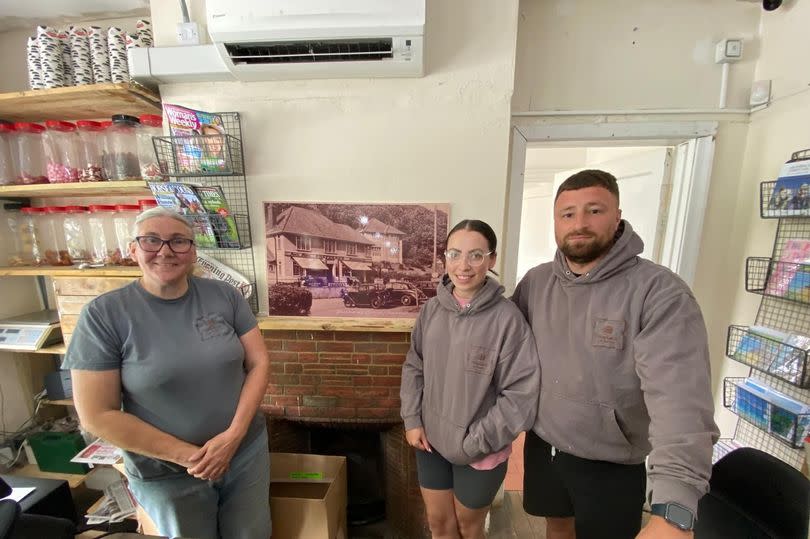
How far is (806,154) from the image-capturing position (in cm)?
131

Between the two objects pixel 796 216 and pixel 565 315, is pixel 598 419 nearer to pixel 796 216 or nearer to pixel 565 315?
pixel 565 315

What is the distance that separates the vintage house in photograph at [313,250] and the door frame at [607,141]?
2.49 feet

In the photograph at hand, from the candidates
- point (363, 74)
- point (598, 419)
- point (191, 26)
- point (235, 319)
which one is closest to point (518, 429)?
point (598, 419)

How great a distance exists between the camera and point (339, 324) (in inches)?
56.7

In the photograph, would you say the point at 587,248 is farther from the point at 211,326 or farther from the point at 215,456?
the point at 215,456

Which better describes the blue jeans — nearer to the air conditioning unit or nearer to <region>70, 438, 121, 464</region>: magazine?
<region>70, 438, 121, 464</region>: magazine

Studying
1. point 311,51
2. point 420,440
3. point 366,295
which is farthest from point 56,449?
point 311,51

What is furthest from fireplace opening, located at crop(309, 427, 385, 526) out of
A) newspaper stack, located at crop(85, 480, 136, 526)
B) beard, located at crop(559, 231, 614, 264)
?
beard, located at crop(559, 231, 614, 264)

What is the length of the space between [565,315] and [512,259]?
694 mm

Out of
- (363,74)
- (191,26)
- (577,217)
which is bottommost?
(577,217)

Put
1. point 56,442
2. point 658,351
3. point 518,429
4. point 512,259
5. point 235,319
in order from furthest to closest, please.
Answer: point 56,442, point 512,259, point 235,319, point 518,429, point 658,351

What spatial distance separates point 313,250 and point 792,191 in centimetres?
212

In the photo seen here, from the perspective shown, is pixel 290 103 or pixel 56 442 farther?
pixel 56 442

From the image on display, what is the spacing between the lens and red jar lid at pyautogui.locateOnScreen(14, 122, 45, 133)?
1.54 metres
